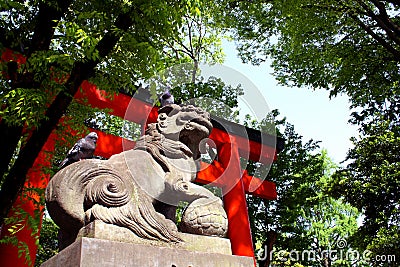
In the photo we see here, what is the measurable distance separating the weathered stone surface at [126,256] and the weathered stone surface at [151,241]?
0.06 m

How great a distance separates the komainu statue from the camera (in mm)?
2328

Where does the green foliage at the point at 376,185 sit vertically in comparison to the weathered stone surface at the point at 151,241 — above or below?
above

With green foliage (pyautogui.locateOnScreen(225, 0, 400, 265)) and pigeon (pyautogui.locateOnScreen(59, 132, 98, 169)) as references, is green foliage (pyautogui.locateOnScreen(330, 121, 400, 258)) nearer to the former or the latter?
green foliage (pyautogui.locateOnScreen(225, 0, 400, 265))

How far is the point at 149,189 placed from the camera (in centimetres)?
265

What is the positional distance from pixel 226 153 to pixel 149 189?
6392 millimetres

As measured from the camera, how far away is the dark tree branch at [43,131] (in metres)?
4.12

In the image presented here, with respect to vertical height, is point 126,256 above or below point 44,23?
below

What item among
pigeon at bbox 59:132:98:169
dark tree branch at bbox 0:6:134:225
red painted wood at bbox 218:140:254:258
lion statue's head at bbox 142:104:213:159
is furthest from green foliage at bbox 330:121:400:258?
pigeon at bbox 59:132:98:169

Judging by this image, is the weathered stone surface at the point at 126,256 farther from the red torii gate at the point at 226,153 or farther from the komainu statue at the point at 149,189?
the red torii gate at the point at 226,153

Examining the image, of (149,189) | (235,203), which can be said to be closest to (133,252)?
(149,189)

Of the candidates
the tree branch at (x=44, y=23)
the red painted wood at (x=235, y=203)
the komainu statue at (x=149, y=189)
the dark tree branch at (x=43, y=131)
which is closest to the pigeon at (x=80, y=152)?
the komainu statue at (x=149, y=189)

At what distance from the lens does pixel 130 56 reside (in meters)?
5.16

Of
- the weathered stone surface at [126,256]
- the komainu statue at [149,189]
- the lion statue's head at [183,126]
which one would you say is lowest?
the weathered stone surface at [126,256]

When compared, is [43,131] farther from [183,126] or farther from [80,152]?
[183,126]
